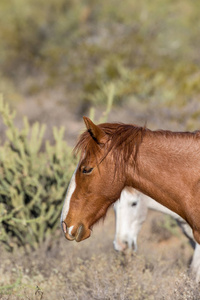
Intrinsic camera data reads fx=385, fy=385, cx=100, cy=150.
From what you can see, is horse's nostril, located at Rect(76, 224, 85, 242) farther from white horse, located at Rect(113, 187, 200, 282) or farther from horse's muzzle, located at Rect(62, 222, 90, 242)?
white horse, located at Rect(113, 187, 200, 282)

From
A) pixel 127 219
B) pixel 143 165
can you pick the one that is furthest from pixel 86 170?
pixel 127 219

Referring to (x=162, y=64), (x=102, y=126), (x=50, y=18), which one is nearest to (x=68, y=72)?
(x=162, y=64)

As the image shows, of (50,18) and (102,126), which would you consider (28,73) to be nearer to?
(50,18)

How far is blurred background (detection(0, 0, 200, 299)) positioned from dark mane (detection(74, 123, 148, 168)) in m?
1.26

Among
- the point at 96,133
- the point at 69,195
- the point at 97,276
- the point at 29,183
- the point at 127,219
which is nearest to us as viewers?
the point at 96,133

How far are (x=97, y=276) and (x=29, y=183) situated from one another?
1.70 m

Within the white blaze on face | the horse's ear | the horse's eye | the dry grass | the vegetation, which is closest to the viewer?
the horse's ear

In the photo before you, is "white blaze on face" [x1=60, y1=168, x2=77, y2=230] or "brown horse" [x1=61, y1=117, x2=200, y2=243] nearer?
"brown horse" [x1=61, y1=117, x2=200, y2=243]

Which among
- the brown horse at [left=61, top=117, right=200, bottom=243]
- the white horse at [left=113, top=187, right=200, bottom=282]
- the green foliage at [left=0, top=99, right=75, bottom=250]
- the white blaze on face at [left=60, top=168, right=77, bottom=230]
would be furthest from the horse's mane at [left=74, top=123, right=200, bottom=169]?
the green foliage at [left=0, top=99, right=75, bottom=250]

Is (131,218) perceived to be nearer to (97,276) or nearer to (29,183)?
(97,276)

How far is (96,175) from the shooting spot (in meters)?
2.71

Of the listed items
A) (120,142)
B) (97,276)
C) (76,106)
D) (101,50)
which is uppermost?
(101,50)

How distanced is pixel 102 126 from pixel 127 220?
1.88 metres

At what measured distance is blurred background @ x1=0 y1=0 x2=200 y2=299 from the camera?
405 centimetres
